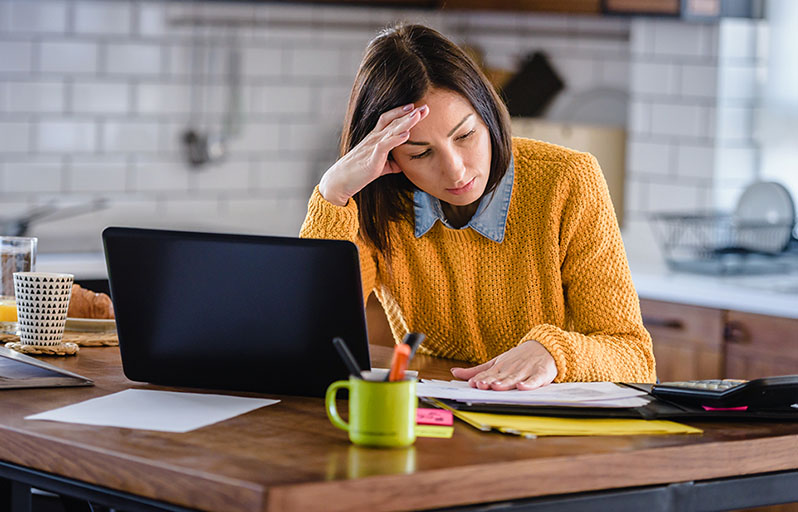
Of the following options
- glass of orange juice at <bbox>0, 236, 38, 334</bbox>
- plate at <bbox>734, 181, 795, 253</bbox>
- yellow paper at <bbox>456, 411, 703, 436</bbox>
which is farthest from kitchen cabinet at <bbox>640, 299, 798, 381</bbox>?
glass of orange juice at <bbox>0, 236, 38, 334</bbox>

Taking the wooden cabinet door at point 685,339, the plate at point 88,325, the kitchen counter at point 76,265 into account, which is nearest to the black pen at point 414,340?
the plate at point 88,325

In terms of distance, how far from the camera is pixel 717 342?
3250 millimetres

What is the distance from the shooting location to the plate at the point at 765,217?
3.45 metres

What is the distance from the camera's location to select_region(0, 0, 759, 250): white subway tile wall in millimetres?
3797

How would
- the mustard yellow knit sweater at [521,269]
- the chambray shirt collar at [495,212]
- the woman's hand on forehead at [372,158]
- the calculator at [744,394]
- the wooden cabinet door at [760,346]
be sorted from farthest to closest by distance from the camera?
the wooden cabinet door at [760,346] → the chambray shirt collar at [495,212] → the mustard yellow knit sweater at [521,269] → the woman's hand on forehead at [372,158] → the calculator at [744,394]

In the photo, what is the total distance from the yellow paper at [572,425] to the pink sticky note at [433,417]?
2cm

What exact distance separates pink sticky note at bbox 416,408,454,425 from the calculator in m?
0.32

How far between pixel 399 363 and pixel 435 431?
12cm

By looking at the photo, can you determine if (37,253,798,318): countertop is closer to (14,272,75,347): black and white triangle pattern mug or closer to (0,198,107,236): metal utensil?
(0,198,107,236): metal utensil

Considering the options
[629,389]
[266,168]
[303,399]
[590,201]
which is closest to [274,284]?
[303,399]

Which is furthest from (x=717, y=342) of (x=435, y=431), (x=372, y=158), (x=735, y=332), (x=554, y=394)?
(x=435, y=431)

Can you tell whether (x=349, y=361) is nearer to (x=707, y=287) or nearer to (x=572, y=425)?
(x=572, y=425)

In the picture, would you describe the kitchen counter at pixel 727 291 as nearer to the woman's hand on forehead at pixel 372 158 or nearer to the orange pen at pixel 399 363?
the woman's hand on forehead at pixel 372 158

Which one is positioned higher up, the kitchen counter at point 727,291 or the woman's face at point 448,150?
the woman's face at point 448,150
